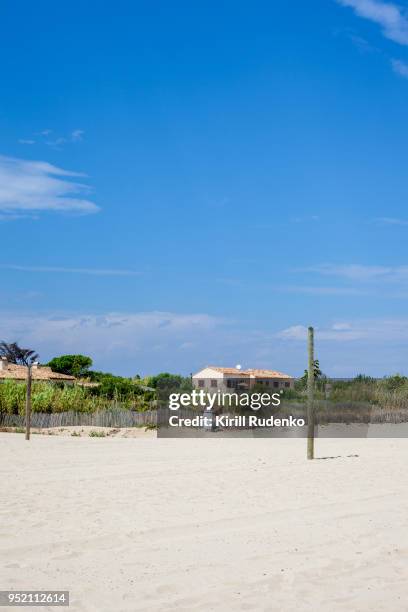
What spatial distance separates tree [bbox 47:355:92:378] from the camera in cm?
6594

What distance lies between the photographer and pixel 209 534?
8227mm

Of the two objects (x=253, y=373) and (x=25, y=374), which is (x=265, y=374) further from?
(x=25, y=374)

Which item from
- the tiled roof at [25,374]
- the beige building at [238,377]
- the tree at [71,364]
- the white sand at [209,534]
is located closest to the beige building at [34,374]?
the tiled roof at [25,374]

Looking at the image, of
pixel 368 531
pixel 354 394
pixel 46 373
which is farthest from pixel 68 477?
pixel 46 373

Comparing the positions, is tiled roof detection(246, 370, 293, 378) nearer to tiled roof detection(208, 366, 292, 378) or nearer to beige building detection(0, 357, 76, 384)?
tiled roof detection(208, 366, 292, 378)

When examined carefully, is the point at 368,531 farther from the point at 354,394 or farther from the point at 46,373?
the point at 46,373

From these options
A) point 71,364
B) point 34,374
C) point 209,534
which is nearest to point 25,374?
point 34,374

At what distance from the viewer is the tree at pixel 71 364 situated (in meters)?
65.9

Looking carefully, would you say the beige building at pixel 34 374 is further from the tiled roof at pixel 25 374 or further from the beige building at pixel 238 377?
the beige building at pixel 238 377

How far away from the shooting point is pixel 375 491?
1154 cm

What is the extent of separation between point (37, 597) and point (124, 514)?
353cm

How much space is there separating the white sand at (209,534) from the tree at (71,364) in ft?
167

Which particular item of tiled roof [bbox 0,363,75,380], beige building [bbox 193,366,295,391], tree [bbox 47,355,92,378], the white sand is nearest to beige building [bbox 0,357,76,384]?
tiled roof [bbox 0,363,75,380]

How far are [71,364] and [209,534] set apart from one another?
195ft
